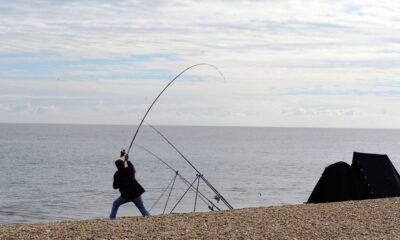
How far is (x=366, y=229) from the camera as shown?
31.2ft

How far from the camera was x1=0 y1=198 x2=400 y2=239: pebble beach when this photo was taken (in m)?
8.83

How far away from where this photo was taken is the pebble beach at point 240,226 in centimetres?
883

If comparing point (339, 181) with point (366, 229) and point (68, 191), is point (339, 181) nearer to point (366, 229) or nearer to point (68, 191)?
point (366, 229)

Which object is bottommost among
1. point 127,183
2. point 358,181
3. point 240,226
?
point 358,181

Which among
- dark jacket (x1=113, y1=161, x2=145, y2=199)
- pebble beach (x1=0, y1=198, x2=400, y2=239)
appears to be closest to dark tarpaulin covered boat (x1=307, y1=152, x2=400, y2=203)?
pebble beach (x1=0, y1=198, x2=400, y2=239)

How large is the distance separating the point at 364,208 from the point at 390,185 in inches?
170

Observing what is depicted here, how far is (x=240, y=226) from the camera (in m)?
9.48

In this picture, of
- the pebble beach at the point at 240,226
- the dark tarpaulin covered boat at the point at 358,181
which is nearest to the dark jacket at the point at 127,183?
the pebble beach at the point at 240,226

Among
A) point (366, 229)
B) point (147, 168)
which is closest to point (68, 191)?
point (147, 168)

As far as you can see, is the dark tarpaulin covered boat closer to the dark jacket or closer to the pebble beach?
the pebble beach

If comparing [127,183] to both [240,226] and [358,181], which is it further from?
[358,181]

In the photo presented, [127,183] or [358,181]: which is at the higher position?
[127,183]

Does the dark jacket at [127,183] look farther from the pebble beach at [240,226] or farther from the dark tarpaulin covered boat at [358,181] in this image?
the dark tarpaulin covered boat at [358,181]

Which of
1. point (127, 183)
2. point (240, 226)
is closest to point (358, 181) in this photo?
point (127, 183)
